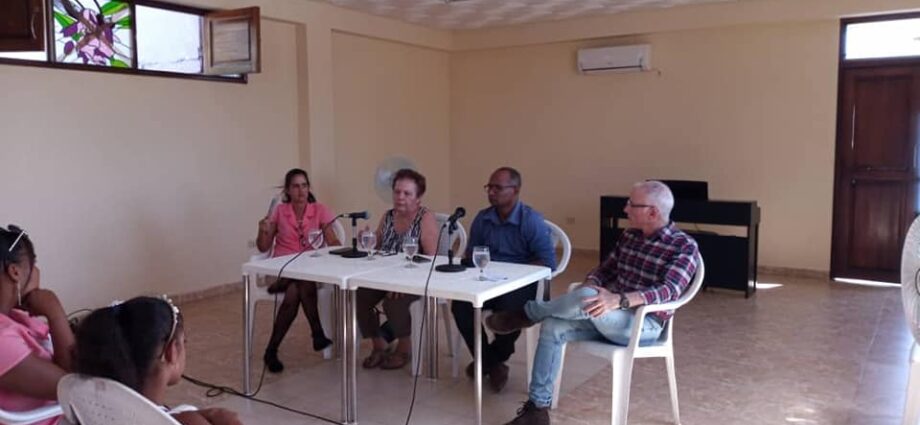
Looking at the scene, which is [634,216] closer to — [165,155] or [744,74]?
[165,155]

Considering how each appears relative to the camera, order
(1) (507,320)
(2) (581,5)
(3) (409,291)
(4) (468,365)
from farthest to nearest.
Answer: (2) (581,5) → (4) (468,365) → (1) (507,320) → (3) (409,291)

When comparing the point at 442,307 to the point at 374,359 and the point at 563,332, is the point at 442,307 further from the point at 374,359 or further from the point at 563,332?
the point at 563,332

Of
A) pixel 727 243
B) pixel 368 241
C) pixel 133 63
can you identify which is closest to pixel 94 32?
pixel 133 63

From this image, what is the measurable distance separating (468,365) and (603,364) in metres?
0.70

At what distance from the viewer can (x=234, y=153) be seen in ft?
18.4

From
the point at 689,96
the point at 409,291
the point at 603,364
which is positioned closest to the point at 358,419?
the point at 409,291

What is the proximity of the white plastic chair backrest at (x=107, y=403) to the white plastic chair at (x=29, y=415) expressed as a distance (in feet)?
1.49

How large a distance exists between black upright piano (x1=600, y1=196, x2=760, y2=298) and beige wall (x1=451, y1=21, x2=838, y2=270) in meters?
0.79

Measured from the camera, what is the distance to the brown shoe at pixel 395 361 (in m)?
3.79

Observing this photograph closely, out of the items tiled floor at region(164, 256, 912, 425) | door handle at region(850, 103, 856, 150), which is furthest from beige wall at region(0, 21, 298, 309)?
door handle at region(850, 103, 856, 150)

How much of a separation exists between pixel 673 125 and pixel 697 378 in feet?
11.7

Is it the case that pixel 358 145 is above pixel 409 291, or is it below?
above

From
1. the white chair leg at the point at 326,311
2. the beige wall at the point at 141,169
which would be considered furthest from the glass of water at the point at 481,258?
the beige wall at the point at 141,169

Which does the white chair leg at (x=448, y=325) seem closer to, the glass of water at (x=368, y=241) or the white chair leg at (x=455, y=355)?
the white chair leg at (x=455, y=355)
